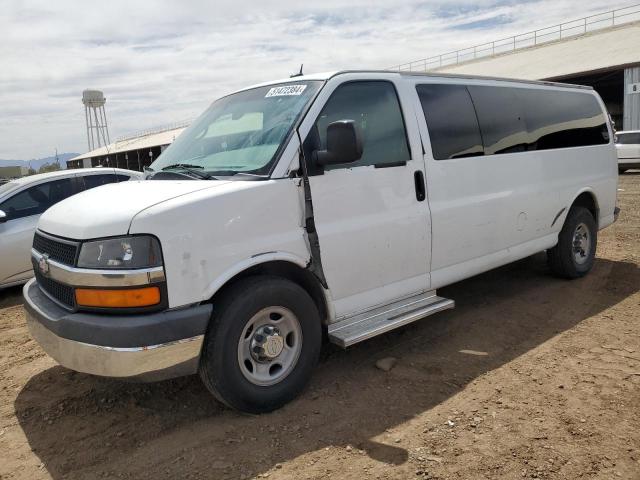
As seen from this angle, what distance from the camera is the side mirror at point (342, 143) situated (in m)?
3.44

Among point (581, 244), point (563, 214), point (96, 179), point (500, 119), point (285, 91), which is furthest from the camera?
point (96, 179)

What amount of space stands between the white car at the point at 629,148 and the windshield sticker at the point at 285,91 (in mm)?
18833

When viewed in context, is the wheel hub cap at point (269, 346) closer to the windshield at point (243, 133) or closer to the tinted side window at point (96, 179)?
the windshield at point (243, 133)

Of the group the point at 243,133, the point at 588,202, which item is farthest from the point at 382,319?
the point at 588,202

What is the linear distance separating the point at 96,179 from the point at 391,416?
6.29m

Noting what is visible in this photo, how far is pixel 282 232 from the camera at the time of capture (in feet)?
11.4

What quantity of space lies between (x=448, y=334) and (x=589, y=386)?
4.37 feet

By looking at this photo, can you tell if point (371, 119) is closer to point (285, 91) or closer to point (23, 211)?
point (285, 91)

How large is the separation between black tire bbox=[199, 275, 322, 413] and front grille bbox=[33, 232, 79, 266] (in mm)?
885

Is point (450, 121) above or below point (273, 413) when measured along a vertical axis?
above

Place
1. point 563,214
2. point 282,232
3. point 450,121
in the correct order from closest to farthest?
1. point 282,232
2. point 450,121
3. point 563,214

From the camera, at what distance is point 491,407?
3.49 metres

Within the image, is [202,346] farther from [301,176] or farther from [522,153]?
[522,153]

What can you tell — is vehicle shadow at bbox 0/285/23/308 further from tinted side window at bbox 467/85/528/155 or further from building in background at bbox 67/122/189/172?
building in background at bbox 67/122/189/172
